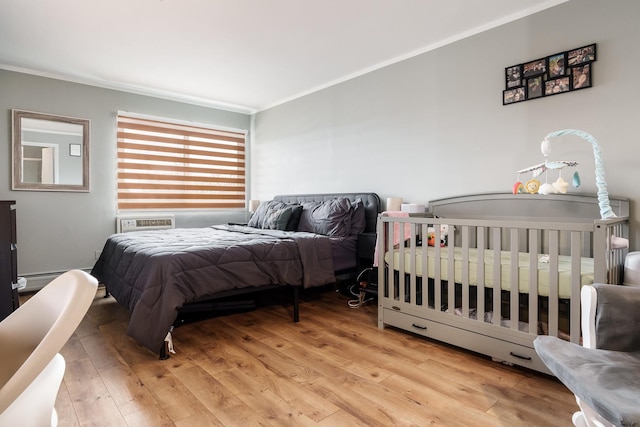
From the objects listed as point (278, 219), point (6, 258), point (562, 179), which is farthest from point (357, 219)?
point (6, 258)

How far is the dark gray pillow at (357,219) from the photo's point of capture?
353 centimetres

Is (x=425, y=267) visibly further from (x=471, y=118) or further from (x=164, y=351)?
(x=164, y=351)

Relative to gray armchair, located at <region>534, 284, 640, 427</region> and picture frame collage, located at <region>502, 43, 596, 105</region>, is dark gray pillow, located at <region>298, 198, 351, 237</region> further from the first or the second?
gray armchair, located at <region>534, 284, 640, 427</region>

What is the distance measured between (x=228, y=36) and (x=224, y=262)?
194 centimetres

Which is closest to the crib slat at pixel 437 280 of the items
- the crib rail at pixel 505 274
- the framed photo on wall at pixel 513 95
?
the crib rail at pixel 505 274

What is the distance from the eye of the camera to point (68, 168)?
3977mm

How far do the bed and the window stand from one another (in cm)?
138

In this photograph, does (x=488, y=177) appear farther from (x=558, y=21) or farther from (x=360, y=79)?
(x=360, y=79)

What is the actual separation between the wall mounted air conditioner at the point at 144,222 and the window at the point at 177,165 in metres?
0.15

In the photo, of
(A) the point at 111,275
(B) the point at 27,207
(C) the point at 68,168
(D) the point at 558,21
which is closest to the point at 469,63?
(D) the point at 558,21

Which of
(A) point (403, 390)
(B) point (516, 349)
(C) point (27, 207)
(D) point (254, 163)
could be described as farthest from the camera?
(D) point (254, 163)

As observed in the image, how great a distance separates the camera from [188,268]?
2.32 metres

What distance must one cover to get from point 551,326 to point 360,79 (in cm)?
305

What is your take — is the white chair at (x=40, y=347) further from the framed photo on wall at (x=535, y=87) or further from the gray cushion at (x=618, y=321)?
the framed photo on wall at (x=535, y=87)
